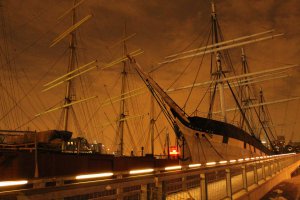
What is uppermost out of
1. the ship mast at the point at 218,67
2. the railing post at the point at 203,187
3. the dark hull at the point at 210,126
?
the ship mast at the point at 218,67

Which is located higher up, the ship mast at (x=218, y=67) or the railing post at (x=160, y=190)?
the ship mast at (x=218, y=67)

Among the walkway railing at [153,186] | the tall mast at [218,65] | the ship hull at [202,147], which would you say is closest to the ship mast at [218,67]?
the tall mast at [218,65]

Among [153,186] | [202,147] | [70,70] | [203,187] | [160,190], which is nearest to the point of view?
[160,190]

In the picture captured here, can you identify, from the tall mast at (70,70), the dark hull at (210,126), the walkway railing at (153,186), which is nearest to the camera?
the walkway railing at (153,186)

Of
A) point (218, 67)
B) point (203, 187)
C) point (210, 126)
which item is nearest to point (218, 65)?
point (218, 67)

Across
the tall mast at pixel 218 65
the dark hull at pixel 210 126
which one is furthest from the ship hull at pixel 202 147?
the tall mast at pixel 218 65

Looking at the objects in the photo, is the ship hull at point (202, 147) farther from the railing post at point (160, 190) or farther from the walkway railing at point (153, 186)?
the railing post at point (160, 190)

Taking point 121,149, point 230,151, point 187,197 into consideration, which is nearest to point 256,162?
point 187,197

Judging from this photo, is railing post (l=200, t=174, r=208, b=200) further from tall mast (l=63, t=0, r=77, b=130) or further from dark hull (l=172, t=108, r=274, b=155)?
tall mast (l=63, t=0, r=77, b=130)

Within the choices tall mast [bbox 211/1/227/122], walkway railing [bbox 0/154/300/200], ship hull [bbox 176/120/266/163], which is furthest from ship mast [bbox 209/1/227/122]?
walkway railing [bbox 0/154/300/200]

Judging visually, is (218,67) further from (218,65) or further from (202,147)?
(202,147)

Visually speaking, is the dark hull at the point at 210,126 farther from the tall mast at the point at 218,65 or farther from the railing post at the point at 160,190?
the railing post at the point at 160,190

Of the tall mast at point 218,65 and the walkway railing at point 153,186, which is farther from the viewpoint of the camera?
the tall mast at point 218,65

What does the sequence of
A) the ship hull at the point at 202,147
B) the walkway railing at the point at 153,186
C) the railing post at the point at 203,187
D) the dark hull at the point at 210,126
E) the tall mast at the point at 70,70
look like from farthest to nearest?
the tall mast at the point at 70,70, the dark hull at the point at 210,126, the ship hull at the point at 202,147, the railing post at the point at 203,187, the walkway railing at the point at 153,186
